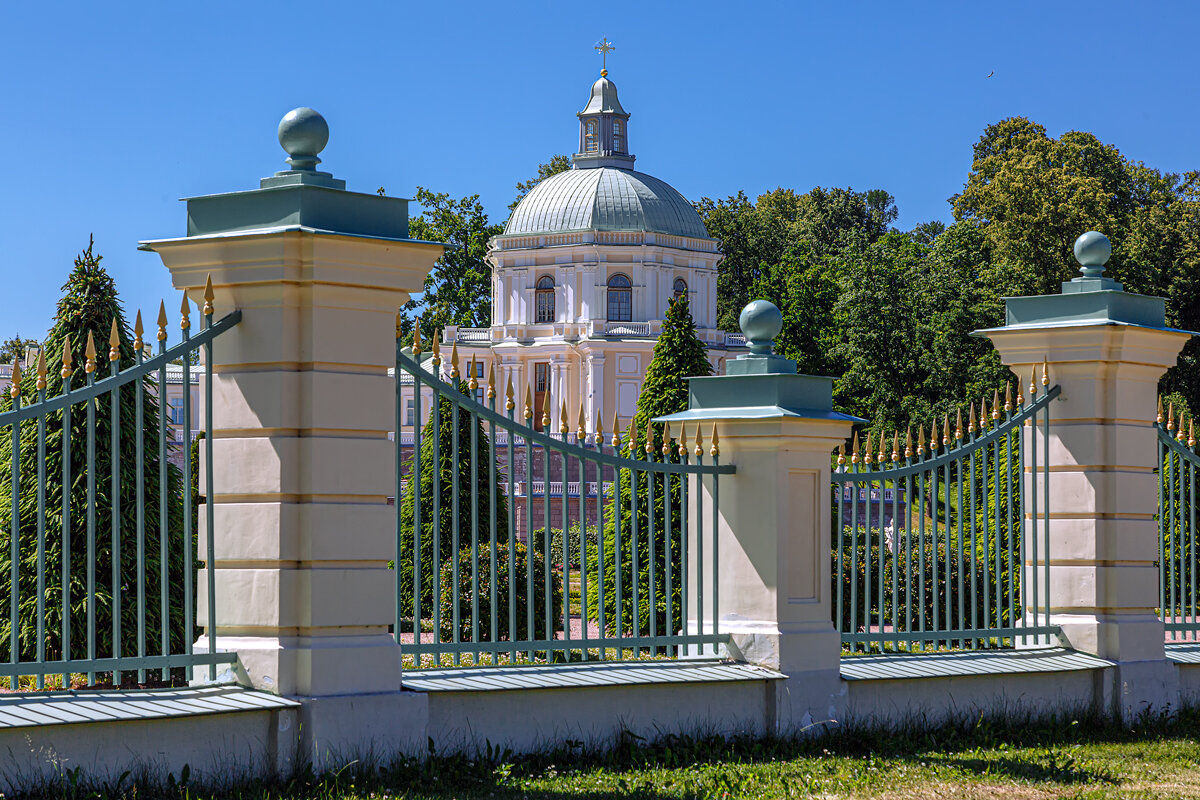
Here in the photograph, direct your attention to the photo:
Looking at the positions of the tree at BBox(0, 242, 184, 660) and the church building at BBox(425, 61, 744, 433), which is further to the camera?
the church building at BBox(425, 61, 744, 433)

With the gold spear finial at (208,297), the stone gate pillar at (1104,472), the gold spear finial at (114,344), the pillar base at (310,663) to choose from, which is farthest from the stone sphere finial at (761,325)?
the gold spear finial at (114,344)

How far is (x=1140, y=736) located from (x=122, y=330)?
281 inches

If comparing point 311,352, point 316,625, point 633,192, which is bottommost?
point 316,625

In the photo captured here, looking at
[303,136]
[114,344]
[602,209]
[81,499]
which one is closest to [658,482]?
[81,499]

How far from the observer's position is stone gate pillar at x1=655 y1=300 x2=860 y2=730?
7879 mm

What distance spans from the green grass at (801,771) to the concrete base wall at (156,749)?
0.06m

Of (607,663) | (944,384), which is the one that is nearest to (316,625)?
(607,663)

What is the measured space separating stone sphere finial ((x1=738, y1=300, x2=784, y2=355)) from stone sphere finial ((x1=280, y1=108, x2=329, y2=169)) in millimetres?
2475

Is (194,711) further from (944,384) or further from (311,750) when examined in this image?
(944,384)

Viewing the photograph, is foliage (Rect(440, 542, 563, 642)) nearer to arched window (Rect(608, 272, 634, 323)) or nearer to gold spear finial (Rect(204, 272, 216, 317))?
gold spear finial (Rect(204, 272, 216, 317))

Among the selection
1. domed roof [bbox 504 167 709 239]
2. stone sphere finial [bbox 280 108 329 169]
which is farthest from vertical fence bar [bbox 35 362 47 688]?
domed roof [bbox 504 167 709 239]

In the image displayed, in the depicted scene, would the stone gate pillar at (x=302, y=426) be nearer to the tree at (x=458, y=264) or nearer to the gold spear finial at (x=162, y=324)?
the gold spear finial at (x=162, y=324)

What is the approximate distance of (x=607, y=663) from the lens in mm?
7719

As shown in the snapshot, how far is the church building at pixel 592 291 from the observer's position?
57.5 metres
